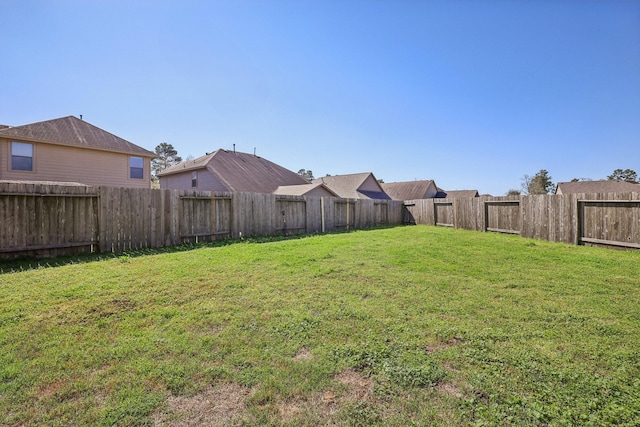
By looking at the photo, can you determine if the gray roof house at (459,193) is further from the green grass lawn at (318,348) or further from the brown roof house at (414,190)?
the green grass lawn at (318,348)

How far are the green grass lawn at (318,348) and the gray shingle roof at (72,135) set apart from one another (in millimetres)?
11605

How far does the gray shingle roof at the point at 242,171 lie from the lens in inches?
Result: 729

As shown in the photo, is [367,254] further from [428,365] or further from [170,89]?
[170,89]

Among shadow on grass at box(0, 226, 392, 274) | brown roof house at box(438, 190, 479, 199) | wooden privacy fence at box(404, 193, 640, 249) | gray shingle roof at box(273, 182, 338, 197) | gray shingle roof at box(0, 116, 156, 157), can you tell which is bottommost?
shadow on grass at box(0, 226, 392, 274)

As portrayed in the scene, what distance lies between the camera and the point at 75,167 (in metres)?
13.7

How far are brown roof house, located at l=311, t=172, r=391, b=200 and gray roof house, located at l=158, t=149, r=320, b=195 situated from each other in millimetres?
6357

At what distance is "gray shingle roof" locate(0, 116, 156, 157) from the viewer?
12437 mm

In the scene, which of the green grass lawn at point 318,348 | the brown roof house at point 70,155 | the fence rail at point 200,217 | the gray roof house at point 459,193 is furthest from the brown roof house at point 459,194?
the green grass lawn at point 318,348

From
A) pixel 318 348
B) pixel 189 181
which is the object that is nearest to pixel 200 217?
pixel 318 348

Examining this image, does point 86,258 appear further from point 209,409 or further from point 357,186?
point 357,186

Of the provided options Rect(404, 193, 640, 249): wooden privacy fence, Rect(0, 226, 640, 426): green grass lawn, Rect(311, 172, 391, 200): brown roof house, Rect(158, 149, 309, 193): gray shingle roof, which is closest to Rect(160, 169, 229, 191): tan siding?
Rect(158, 149, 309, 193): gray shingle roof

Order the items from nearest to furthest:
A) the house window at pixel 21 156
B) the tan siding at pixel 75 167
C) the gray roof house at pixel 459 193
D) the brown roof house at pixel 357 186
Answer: the house window at pixel 21 156 → the tan siding at pixel 75 167 → the brown roof house at pixel 357 186 → the gray roof house at pixel 459 193

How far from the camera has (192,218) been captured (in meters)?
8.66

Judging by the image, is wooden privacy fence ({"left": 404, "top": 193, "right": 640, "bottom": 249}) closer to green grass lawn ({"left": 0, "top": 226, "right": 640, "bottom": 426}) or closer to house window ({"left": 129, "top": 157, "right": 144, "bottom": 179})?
green grass lawn ({"left": 0, "top": 226, "right": 640, "bottom": 426})
